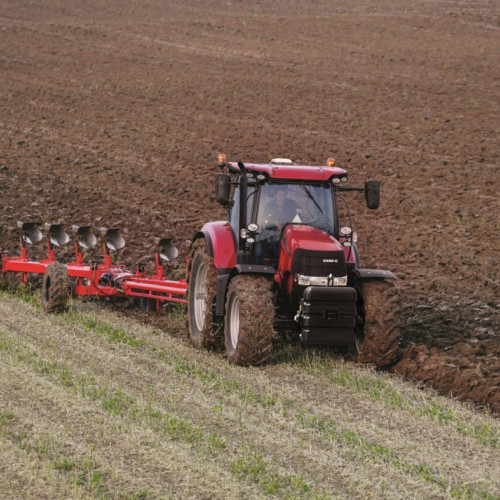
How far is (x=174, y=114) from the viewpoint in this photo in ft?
85.8

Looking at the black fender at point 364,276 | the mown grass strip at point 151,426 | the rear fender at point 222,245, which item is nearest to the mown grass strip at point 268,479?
the mown grass strip at point 151,426

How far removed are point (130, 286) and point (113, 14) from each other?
3123 centimetres

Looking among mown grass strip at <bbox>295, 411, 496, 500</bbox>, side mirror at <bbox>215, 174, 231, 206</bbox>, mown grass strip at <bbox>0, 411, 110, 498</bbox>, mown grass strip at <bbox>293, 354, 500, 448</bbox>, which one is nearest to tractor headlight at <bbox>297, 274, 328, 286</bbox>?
mown grass strip at <bbox>293, 354, 500, 448</bbox>

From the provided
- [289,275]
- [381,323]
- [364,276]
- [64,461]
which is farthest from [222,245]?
[64,461]

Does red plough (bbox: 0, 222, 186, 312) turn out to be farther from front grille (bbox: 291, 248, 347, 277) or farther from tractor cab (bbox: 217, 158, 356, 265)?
front grille (bbox: 291, 248, 347, 277)

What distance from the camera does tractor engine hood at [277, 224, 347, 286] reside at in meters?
9.22

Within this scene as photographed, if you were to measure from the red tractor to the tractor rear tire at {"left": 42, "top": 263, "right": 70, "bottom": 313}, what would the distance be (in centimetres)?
233

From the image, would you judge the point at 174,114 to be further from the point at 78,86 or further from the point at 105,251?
the point at 105,251

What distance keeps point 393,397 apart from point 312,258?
1638 millimetres

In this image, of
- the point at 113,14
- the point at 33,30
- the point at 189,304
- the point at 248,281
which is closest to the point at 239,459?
the point at 248,281

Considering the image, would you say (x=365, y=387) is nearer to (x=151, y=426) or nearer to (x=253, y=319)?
(x=253, y=319)

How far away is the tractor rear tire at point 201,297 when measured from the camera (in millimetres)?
10141

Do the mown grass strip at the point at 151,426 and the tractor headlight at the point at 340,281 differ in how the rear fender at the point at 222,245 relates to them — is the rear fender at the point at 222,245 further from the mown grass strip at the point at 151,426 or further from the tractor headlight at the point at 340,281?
the mown grass strip at the point at 151,426

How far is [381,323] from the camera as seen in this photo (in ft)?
30.4
